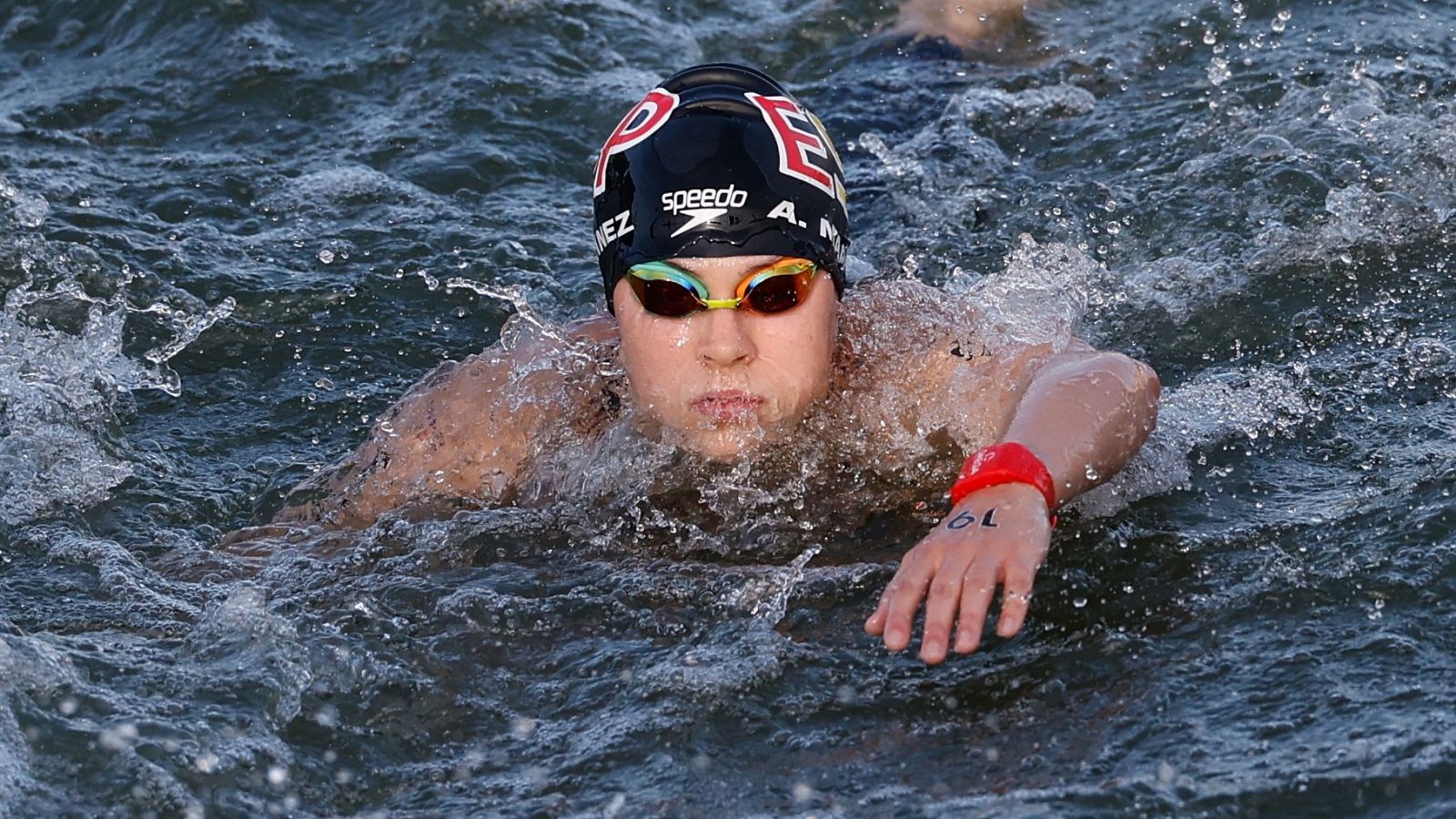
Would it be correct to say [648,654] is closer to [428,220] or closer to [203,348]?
[203,348]

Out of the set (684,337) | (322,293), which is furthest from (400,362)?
(684,337)

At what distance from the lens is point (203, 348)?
6.69m

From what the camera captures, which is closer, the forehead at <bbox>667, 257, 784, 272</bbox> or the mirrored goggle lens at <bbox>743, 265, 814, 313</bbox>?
the mirrored goggle lens at <bbox>743, 265, 814, 313</bbox>

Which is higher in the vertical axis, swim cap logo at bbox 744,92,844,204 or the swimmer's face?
swim cap logo at bbox 744,92,844,204

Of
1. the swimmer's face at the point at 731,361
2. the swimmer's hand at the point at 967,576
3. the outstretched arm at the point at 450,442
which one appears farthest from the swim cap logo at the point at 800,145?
the swimmer's hand at the point at 967,576

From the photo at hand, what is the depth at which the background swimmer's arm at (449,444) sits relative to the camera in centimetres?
541

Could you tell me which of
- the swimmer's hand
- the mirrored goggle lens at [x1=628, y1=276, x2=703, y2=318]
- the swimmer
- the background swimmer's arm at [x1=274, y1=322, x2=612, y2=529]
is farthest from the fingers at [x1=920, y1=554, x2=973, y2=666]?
the background swimmer's arm at [x1=274, y1=322, x2=612, y2=529]

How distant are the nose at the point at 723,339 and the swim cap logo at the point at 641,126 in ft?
2.34

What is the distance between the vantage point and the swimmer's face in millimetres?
4953

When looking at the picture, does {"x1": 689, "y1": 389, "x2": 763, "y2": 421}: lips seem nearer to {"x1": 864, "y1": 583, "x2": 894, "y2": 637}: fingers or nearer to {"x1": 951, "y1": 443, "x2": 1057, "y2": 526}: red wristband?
{"x1": 951, "y1": 443, "x2": 1057, "y2": 526}: red wristband

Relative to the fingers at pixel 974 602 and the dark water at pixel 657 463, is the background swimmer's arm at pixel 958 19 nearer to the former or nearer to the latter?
the dark water at pixel 657 463

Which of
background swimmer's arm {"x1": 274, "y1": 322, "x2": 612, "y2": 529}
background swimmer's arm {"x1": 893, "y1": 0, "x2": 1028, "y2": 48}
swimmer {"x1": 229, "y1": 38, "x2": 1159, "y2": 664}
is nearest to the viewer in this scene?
swimmer {"x1": 229, "y1": 38, "x2": 1159, "y2": 664}

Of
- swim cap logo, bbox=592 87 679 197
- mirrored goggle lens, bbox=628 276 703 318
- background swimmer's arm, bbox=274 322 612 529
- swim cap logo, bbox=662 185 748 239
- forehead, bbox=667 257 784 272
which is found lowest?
background swimmer's arm, bbox=274 322 612 529

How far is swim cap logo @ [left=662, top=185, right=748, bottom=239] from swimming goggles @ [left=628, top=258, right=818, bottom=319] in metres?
0.16
